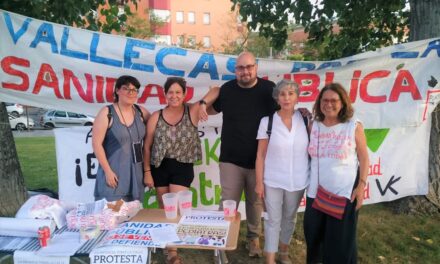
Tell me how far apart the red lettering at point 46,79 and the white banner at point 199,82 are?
0.01 meters

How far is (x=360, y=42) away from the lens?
5488mm

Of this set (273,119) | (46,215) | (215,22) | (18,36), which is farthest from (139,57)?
(215,22)

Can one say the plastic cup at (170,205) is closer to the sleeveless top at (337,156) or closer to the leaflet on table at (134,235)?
the leaflet on table at (134,235)

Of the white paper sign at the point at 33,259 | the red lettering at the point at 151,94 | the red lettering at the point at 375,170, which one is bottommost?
the white paper sign at the point at 33,259

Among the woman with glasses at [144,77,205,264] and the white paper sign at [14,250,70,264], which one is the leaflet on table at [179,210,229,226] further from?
the white paper sign at [14,250,70,264]

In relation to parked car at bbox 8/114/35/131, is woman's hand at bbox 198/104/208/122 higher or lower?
higher

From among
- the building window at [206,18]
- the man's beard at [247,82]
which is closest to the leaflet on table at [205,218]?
the man's beard at [247,82]

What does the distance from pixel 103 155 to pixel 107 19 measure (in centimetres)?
203

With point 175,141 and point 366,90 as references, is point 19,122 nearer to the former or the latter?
point 175,141

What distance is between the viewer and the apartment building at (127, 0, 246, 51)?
1683 inches

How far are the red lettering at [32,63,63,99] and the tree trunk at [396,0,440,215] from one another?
13.2 feet

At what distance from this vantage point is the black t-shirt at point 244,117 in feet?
10.6

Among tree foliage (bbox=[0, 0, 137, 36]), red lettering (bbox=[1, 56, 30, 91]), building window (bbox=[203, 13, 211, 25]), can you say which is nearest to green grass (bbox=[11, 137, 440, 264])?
red lettering (bbox=[1, 56, 30, 91])

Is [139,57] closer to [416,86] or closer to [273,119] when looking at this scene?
[273,119]
